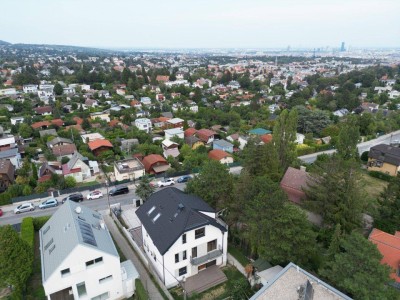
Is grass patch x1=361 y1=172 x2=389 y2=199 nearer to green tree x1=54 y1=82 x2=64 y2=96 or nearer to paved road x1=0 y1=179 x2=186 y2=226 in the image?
paved road x1=0 y1=179 x2=186 y2=226

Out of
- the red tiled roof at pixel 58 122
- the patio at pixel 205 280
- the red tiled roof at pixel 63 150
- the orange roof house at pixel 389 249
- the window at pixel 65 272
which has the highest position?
the window at pixel 65 272

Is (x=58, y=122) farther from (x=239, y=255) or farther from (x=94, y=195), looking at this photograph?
(x=239, y=255)

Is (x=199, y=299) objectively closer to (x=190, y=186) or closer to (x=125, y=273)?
(x=125, y=273)

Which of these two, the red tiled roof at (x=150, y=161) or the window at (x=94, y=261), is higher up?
the window at (x=94, y=261)

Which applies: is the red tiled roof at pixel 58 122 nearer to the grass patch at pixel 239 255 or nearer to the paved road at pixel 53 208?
the paved road at pixel 53 208

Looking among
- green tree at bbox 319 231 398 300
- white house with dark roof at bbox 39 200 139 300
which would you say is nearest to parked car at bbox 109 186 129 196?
white house with dark roof at bbox 39 200 139 300

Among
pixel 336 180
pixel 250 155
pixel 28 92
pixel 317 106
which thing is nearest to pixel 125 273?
Answer: pixel 250 155

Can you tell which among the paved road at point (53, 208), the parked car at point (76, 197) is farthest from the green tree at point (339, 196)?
the parked car at point (76, 197)
